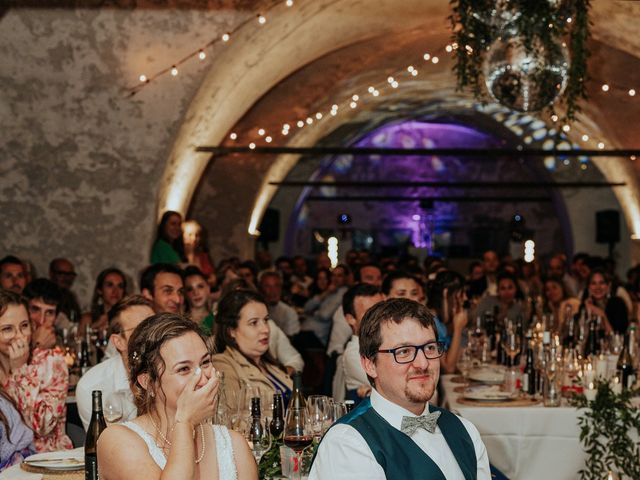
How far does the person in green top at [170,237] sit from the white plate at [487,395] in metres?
4.53

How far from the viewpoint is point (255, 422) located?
151 inches

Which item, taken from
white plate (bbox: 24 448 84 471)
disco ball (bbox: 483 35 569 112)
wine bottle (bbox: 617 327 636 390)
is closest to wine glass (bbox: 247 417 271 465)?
white plate (bbox: 24 448 84 471)

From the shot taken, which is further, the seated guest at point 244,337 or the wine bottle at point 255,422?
the seated guest at point 244,337

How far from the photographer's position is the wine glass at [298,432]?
3580 mm

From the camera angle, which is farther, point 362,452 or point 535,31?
point 535,31

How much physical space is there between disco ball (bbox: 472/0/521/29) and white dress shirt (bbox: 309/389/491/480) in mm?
4432

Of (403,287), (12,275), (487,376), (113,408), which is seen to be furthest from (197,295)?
(113,408)

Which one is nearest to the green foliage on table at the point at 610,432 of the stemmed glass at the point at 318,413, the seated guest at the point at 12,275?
the stemmed glass at the point at 318,413

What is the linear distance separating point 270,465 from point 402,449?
919 millimetres

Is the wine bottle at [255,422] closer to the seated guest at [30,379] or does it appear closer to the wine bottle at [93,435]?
the wine bottle at [93,435]

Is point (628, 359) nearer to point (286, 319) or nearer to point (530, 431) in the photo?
point (530, 431)

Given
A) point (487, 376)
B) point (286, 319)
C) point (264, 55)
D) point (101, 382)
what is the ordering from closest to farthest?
point (101, 382) < point (487, 376) < point (286, 319) < point (264, 55)

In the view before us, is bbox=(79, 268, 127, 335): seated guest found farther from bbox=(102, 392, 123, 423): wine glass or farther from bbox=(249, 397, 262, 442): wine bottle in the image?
bbox=(249, 397, 262, 442): wine bottle

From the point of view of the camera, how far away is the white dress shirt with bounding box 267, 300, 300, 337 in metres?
9.73
